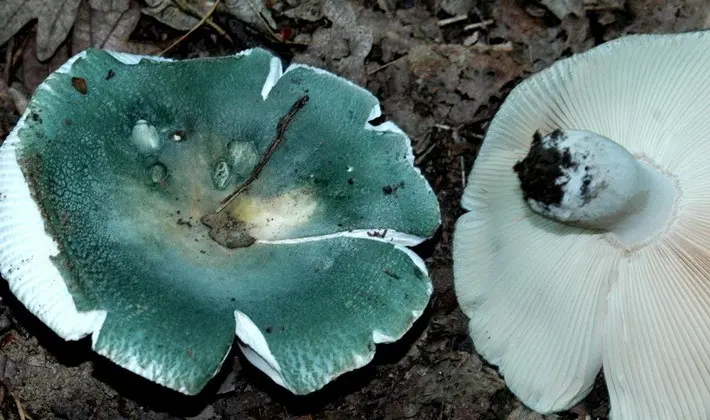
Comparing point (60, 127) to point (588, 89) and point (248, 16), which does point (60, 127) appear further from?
point (588, 89)

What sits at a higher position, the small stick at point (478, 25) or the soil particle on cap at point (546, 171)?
the soil particle on cap at point (546, 171)

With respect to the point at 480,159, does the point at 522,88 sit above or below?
above

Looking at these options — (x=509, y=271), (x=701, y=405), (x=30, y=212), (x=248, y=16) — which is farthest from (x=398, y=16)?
(x=701, y=405)

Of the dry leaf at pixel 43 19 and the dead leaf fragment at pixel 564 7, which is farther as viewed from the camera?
the dead leaf fragment at pixel 564 7

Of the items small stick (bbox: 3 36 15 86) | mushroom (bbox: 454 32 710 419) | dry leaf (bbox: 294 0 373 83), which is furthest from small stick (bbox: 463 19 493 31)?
small stick (bbox: 3 36 15 86)

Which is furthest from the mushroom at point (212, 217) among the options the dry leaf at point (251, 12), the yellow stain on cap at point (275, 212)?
the dry leaf at point (251, 12)

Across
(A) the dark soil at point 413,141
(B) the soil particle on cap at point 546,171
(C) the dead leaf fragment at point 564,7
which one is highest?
(B) the soil particle on cap at point 546,171

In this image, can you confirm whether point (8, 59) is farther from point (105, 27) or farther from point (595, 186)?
point (595, 186)

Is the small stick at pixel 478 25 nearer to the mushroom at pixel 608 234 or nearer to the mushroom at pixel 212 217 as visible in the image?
the mushroom at pixel 608 234

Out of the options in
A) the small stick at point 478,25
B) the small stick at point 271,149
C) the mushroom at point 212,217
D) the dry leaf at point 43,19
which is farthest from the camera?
the small stick at point 478,25
